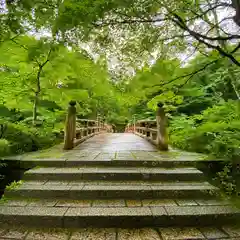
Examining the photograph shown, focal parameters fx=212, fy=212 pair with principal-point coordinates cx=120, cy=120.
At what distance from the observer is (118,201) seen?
8.71 feet

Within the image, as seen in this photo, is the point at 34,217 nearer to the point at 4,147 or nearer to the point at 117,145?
the point at 4,147

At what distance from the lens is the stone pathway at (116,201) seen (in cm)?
221

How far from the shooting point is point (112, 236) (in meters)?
2.11

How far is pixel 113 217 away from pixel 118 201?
38 centimetres

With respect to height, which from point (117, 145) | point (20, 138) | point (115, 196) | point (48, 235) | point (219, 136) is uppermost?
point (219, 136)

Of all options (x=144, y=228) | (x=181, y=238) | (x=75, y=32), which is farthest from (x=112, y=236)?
(x=75, y=32)

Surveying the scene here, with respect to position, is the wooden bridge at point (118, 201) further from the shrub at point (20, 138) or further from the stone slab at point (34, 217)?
the shrub at point (20, 138)

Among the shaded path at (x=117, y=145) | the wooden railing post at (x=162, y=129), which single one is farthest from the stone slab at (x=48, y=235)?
the wooden railing post at (x=162, y=129)

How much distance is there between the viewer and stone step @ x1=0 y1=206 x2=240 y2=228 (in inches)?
89.2

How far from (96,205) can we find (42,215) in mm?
612

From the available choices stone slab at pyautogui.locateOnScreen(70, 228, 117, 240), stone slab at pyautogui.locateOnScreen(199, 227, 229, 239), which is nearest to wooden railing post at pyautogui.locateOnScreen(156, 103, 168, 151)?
stone slab at pyautogui.locateOnScreen(199, 227, 229, 239)

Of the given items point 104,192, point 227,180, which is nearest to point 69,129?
point 104,192

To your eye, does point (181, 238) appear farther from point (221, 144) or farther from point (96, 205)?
point (221, 144)

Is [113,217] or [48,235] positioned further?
[113,217]
